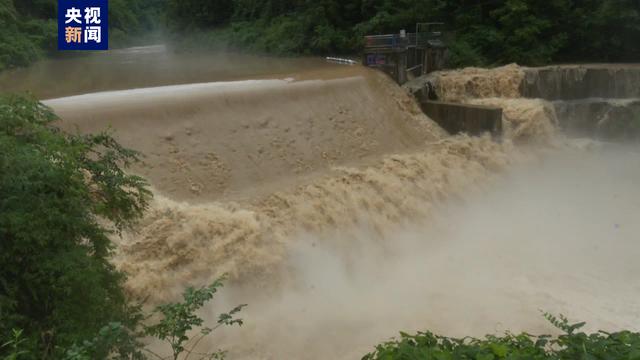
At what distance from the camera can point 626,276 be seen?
7.18 m

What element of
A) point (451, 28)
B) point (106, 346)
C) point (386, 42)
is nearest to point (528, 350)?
point (106, 346)

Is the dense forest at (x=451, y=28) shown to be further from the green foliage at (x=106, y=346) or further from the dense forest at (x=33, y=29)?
the green foliage at (x=106, y=346)

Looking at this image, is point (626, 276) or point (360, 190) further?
point (360, 190)

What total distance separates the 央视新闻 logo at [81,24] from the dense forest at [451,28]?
22.0ft

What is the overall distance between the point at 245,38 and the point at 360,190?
1772cm

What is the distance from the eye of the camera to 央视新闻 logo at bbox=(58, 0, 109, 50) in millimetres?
8000

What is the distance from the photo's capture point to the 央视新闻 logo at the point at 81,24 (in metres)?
8.00

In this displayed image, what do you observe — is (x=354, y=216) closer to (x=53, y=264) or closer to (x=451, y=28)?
(x=53, y=264)

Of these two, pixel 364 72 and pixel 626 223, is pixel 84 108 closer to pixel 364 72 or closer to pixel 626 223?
pixel 364 72

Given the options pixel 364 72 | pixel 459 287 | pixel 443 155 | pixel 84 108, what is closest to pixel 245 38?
pixel 364 72

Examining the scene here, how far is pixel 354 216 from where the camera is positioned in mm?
7762

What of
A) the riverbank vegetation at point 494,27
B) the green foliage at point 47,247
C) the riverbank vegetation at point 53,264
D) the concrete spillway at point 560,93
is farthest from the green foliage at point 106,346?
the riverbank vegetation at point 494,27

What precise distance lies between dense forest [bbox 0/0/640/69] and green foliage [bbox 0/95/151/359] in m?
11.4

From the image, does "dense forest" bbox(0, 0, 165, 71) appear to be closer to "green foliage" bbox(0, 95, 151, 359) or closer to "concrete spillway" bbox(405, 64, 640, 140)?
"concrete spillway" bbox(405, 64, 640, 140)
